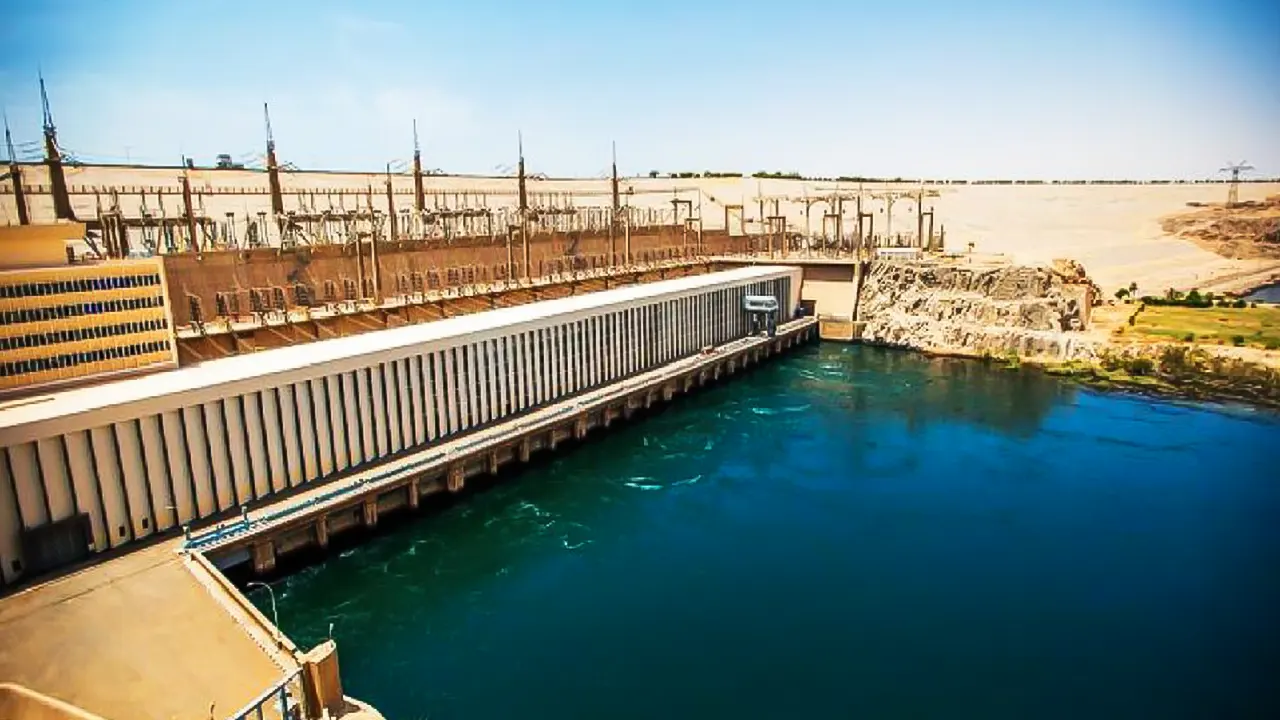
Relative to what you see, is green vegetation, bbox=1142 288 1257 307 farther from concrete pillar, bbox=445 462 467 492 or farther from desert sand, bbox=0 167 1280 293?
concrete pillar, bbox=445 462 467 492

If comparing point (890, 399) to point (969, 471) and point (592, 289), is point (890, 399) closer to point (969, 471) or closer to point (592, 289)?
point (969, 471)

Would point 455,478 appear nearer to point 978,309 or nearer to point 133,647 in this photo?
point 133,647

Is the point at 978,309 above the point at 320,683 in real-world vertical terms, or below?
above

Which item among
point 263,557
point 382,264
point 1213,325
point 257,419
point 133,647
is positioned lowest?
point 263,557

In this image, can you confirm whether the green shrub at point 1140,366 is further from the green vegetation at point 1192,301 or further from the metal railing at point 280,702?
the metal railing at point 280,702

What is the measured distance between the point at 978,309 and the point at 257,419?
47814mm

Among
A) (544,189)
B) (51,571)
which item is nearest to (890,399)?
(51,571)

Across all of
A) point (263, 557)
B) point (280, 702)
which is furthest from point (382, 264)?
point (280, 702)

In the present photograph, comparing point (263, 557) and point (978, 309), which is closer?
point (263, 557)

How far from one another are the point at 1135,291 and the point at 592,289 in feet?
A: 168

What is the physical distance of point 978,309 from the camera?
178ft

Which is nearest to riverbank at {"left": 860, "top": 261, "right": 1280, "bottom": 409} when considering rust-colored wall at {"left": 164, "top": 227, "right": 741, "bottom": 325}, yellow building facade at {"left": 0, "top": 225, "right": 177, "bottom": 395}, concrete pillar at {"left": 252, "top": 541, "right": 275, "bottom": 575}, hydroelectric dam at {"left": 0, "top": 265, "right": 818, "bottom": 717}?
rust-colored wall at {"left": 164, "top": 227, "right": 741, "bottom": 325}

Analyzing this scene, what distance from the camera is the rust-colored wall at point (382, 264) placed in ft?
123

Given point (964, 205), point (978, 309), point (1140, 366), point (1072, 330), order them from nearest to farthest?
point (1140, 366), point (1072, 330), point (978, 309), point (964, 205)
